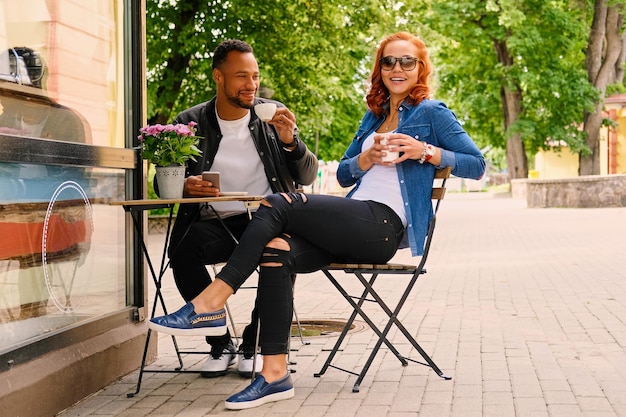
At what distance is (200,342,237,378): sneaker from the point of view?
502 cm

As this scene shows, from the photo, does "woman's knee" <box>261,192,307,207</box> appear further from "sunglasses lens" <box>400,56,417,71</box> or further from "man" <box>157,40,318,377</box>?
"sunglasses lens" <box>400,56,417,71</box>

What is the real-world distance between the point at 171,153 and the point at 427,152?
1.25 metres

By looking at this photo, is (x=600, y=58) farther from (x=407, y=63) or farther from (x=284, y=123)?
(x=284, y=123)

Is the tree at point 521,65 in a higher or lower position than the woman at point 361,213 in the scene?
higher

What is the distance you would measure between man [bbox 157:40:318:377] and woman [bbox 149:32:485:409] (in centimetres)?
34

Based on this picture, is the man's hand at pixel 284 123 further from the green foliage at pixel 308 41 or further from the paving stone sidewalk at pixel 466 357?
the green foliage at pixel 308 41

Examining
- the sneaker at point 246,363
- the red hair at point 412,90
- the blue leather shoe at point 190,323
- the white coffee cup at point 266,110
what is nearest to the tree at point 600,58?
the red hair at point 412,90

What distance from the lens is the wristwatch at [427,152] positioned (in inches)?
182

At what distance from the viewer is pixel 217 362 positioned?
506cm

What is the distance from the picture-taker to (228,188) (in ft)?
17.1

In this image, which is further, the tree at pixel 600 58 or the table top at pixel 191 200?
the tree at pixel 600 58

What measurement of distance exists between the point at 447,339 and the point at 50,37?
10.0 ft

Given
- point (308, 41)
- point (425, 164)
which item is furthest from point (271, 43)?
point (425, 164)

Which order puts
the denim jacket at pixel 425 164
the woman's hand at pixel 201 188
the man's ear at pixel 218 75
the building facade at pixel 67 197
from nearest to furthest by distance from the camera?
the building facade at pixel 67 197 → the denim jacket at pixel 425 164 → the woman's hand at pixel 201 188 → the man's ear at pixel 218 75
